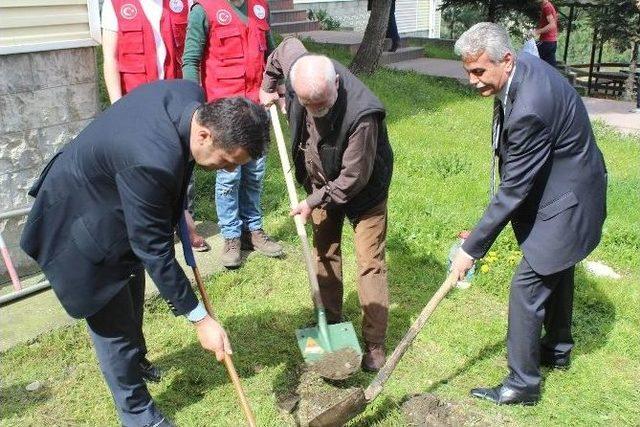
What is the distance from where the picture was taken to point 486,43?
286cm

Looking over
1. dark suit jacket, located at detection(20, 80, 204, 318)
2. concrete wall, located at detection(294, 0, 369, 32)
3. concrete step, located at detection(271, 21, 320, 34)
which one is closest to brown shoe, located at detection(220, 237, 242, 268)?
dark suit jacket, located at detection(20, 80, 204, 318)

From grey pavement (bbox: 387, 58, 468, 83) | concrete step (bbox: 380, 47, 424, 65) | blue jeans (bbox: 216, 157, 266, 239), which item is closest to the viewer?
blue jeans (bbox: 216, 157, 266, 239)

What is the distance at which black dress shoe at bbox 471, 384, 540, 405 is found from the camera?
3475 millimetres

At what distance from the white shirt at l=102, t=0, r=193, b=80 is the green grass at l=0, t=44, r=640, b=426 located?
5.17 ft

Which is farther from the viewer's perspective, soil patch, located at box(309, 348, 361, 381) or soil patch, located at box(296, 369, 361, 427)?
soil patch, located at box(309, 348, 361, 381)

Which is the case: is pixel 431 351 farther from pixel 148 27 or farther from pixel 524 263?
pixel 148 27

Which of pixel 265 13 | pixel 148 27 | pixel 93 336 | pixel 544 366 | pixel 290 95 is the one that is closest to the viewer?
pixel 93 336

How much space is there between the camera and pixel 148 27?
13.9 feet

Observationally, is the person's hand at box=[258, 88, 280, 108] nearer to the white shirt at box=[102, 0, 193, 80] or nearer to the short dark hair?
the white shirt at box=[102, 0, 193, 80]

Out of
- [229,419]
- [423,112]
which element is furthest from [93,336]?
[423,112]

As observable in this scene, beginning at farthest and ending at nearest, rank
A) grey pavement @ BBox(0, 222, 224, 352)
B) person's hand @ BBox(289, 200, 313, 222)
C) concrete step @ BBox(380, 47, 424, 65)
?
concrete step @ BBox(380, 47, 424, 65)
grey pavement @ BBox(0, 222, 224, 352)
person's hand @ BBox(289, 200, 313, 222)

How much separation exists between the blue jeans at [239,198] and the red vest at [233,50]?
0.54m

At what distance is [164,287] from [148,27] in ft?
7.51

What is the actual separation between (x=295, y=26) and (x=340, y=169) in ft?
37.9
